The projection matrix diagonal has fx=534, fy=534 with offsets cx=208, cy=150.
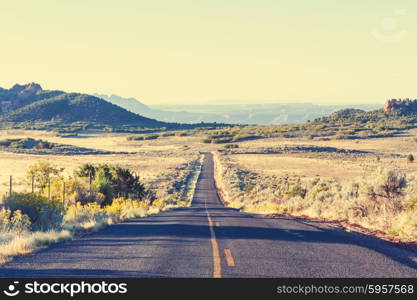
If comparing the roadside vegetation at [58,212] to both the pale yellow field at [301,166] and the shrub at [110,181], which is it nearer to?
the shrub at [110,181]

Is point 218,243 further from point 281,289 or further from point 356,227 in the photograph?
point 356,227

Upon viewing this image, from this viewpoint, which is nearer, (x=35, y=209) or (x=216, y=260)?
(x=216, y=260)

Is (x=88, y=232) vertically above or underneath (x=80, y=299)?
underneath

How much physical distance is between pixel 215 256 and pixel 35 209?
25.2ft

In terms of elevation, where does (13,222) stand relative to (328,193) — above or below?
above

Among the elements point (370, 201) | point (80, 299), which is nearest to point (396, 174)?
point (370, 201)

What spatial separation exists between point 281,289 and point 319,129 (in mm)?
161656

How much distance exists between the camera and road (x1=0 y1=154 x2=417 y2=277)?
821 centimetres

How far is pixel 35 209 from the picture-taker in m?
15.4

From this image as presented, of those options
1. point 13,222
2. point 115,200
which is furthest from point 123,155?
point 13,222

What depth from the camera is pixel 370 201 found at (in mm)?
18594

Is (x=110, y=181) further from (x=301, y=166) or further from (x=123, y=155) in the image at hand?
(x=123, y=155)

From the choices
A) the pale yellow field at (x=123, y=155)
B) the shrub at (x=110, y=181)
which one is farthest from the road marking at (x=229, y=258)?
the pale yellow field at (x=123, y=155)

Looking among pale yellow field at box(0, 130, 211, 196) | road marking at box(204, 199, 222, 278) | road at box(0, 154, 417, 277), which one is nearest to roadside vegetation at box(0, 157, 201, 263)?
road at box(0, 154, 417, 277)
